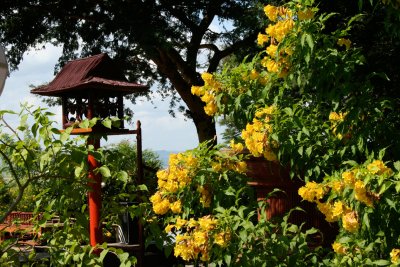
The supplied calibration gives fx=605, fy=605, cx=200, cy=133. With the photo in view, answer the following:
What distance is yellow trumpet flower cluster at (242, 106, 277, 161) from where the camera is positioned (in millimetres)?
3070

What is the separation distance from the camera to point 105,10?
10.6 meters

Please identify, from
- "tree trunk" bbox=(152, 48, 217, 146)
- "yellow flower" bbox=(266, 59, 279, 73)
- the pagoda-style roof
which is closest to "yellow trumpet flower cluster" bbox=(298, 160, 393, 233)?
"yellow flower" bbox=(266, 59, 279, 73)

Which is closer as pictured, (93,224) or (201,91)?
(201,91)

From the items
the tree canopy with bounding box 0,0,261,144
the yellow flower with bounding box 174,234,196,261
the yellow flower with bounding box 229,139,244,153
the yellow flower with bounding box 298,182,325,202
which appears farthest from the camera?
the tree canopy with bounding box 0,0,261,144

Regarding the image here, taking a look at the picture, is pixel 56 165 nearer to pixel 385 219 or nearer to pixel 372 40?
pixel 385 219

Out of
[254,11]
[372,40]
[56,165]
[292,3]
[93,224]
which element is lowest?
[93,224]

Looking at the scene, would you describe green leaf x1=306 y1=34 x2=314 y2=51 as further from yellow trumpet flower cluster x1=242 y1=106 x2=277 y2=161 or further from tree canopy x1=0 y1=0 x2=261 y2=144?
tree canopy x1=0 y1=0 x2=261 y2=144

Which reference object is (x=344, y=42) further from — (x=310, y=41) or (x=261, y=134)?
(x=261, y=134)

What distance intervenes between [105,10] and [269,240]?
8.38m

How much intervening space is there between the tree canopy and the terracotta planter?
4749 millimetres

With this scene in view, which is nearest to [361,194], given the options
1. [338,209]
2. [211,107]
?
[338,209]

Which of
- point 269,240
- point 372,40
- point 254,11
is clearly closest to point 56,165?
point 269,240

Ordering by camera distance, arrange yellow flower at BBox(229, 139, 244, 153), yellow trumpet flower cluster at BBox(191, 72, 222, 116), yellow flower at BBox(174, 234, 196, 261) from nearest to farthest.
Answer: yellow flower at BBox(174, 234, 196, 261), yellow flower at BBox(229, 139, 244, 153), yellow trumpet flower cluster at BBox(191, 72, 222, 116)

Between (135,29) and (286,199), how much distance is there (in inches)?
213
